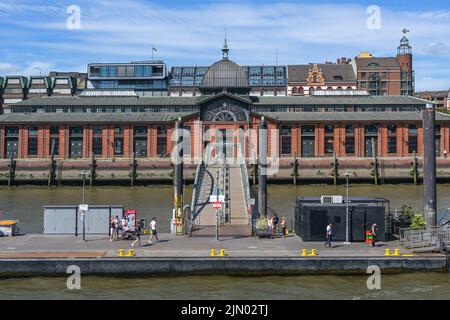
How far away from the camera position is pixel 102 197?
67.4 m

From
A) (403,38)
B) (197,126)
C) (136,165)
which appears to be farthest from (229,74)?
(403,38)

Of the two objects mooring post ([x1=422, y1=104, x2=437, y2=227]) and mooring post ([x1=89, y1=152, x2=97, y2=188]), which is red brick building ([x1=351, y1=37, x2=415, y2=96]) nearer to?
mooring post ([x1=89, y1=152, x2=97, y2=188])

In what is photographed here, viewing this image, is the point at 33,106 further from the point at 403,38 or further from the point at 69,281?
the point at 403,38

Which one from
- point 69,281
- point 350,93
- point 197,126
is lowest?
point 69,281

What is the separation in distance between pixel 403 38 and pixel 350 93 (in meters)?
58.3

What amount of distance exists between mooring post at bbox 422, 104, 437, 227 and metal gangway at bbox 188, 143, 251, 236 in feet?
37.5

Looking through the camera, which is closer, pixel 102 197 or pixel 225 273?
pixel 225 273

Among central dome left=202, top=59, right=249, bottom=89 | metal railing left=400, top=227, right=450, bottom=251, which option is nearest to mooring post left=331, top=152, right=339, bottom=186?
central dome left=202, top=59, right=249, bottom=89

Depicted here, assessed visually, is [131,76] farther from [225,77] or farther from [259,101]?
[259,101]

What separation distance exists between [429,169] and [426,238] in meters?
4.38

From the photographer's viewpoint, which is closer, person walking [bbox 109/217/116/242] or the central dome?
person walking [bbox 109/217/116/242]

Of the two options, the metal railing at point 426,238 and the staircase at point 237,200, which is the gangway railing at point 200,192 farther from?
the metal railing at point 426,238

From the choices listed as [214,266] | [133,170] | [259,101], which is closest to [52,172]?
[133,170]

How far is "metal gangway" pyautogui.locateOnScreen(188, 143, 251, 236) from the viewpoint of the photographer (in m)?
36.7
